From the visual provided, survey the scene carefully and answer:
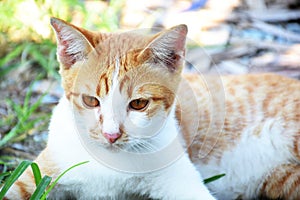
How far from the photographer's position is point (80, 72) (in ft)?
8.77

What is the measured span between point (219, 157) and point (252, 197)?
296 mm

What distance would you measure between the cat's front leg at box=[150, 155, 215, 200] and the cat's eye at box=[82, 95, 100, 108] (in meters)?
0.46

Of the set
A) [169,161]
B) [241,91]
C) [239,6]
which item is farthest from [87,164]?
[239,6]

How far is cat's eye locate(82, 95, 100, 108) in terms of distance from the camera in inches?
103

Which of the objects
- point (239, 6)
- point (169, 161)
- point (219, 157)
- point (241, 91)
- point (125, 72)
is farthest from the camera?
point (239, 6)

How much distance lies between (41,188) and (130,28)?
8.40ft

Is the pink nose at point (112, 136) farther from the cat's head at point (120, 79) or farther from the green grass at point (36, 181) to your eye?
the green grass at point (36, 181)

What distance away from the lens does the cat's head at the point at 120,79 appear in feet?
8.46

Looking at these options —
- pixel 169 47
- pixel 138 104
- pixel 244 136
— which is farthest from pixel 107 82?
pixel 244 136

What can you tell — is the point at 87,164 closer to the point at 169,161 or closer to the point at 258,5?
the point at 169,161

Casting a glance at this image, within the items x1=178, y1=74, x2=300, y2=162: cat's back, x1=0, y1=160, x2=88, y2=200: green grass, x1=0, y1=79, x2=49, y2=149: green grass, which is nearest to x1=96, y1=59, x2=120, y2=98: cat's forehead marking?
x1=0, y1=160, x2=88, y2=200: green grass

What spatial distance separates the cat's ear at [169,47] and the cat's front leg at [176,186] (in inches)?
19.0

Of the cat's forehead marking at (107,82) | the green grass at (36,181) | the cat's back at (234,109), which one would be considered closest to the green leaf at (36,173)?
the green grass at (36,181)

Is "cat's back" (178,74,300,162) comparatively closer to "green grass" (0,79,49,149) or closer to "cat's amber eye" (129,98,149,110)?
"cat's amber eye" (129,98,149,110)
